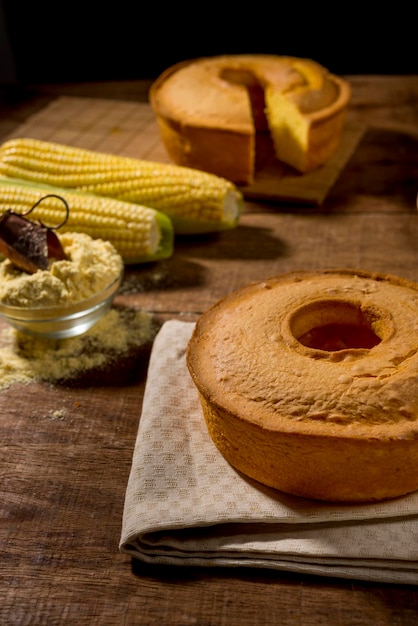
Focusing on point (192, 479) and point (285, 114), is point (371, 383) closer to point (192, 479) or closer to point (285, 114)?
point (192, 479)

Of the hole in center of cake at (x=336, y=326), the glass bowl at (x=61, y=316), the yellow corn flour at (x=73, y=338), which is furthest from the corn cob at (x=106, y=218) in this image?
the hole in center of cake at (x=336, y=326)

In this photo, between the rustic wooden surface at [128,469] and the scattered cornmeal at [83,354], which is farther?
the scattered cornmeal at [83,354]

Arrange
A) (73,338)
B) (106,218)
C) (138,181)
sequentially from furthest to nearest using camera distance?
1. (138,181)
2. (106,218)
3. (73,338)

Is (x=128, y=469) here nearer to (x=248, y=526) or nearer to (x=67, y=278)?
(x=248, y=526)

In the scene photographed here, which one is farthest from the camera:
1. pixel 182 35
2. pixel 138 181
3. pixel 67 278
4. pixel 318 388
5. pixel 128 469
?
pixel 182 35

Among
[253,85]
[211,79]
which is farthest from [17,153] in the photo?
[253,85]

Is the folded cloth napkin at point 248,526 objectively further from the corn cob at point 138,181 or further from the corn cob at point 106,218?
the corn cob at point 138,181

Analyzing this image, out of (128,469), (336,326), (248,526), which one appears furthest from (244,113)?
(248,526)

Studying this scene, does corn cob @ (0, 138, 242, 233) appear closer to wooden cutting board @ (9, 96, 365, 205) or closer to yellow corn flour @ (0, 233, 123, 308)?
wooden cutting board @ (9, 96, 365, 205)
